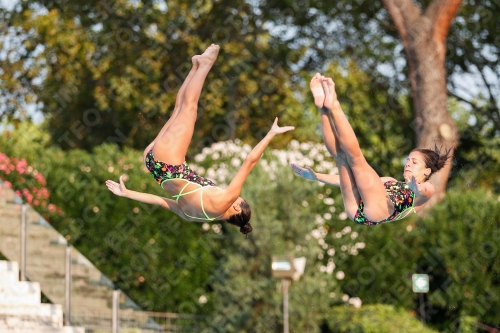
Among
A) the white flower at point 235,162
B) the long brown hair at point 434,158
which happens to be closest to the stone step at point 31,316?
the white flower at point 235,162

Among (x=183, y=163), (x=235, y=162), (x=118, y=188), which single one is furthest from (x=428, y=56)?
(x=183, y=163)

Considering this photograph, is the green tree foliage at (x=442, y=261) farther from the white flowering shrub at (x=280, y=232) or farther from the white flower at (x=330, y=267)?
the white flowering shrub at (x=280, y=232)

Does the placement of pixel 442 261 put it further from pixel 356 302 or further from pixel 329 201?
pixel 329 201

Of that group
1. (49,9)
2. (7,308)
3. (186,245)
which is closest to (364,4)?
(49,9)

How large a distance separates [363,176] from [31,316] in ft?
30.6

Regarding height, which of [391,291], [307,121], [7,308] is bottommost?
[307,121]

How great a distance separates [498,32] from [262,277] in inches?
539

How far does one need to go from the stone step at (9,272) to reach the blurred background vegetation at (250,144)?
3.40 metres

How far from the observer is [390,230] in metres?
23.9

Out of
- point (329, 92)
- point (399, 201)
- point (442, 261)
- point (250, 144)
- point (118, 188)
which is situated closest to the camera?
point (329, 92)

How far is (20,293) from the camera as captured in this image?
1731cm

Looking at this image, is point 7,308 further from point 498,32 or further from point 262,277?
point 498,32

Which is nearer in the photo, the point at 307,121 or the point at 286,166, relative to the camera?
the point at 286,166

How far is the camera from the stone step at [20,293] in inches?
677
